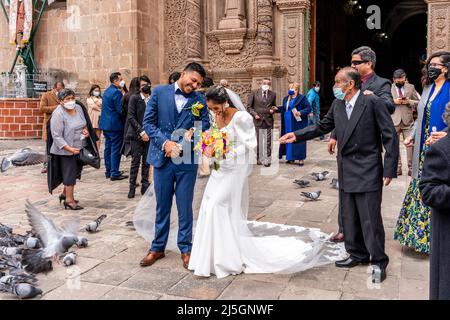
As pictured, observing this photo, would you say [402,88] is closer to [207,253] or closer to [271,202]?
[271,202]

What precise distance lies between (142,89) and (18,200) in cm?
250

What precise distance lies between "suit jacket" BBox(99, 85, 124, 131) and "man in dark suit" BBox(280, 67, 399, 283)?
5.13 metres

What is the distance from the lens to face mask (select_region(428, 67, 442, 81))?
452 cm

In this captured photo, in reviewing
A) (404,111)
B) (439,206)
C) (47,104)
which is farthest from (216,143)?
(47,104)

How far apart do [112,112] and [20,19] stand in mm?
8784

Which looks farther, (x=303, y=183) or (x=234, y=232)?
(x=303, y=183)

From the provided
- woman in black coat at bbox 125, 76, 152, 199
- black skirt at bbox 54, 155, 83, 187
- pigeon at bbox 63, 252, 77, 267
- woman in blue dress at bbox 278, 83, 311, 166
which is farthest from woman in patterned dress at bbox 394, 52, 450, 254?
woman in blue dress at bbox 278, 83, 311, 166

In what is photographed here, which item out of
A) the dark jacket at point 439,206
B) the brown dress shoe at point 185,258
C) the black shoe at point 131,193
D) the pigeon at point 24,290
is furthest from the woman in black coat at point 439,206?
the black shoe at point 131,193

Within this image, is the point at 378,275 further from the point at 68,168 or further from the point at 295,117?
the point at 295,117

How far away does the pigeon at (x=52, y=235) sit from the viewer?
472 centimetres

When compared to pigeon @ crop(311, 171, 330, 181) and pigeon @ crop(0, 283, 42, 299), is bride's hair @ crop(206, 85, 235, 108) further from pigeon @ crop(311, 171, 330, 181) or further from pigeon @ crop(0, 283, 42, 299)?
pigeon @ crop(311, 171, 330, 181)

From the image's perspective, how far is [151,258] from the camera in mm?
4578

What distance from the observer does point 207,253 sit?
167 inches

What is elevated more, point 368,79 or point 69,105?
point 368,79
